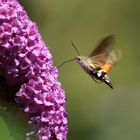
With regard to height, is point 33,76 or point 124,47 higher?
point 124,47

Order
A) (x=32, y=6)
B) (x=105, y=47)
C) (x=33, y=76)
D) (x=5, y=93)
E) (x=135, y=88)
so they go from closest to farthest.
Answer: (x=5, y=93) < (x=33, y=76) < (x=105, y=47) < (x=135, y=88) < (x=32, y=6)

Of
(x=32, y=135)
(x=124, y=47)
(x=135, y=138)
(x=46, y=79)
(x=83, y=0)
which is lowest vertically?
(x=32, y=135)

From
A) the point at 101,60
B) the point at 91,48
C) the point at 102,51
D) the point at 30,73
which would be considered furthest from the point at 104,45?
the point at 91,48

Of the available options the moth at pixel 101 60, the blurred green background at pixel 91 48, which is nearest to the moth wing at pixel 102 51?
the moth at pixel 101 60

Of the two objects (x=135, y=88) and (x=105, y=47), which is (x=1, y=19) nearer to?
(x=105, y=47)

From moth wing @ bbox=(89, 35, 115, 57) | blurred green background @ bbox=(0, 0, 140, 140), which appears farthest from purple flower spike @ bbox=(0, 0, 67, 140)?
blurred green background @ bbox=(0, 0, 140, 140)

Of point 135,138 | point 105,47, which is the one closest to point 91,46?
point 135,138

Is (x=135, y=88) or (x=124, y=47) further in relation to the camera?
(x=124, y=47)
